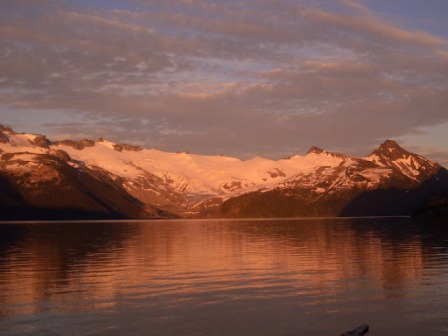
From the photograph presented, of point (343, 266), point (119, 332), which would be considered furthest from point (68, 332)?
point (343, 266)

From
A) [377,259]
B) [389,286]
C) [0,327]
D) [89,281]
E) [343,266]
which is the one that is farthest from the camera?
[377,259]

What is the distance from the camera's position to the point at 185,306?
1938 inches

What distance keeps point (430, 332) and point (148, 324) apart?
64.2 ft

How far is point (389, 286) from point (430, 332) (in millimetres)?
19002

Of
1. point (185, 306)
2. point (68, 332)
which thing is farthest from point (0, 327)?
point (185, 306)

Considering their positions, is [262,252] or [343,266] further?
[262,252]

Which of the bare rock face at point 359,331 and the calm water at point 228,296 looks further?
the calm water at point 228,296

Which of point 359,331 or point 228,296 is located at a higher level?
point 228,296

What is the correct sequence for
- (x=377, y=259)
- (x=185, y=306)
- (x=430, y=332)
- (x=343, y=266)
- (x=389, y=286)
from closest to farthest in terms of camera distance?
(x=430, y=332)
(x=185, y=306)
(x=389, y=286)
(x=343, y=266)
(x=377, y=259)

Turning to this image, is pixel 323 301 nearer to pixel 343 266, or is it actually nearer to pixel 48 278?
pixel 343 266

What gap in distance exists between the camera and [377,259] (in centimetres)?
8544

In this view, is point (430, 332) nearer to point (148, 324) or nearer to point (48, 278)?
point (148, 324)

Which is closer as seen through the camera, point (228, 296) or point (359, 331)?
point (359, 331)

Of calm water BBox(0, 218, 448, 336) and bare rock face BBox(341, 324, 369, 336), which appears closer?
bare rock face BBox(341, 324, 369, 336)
